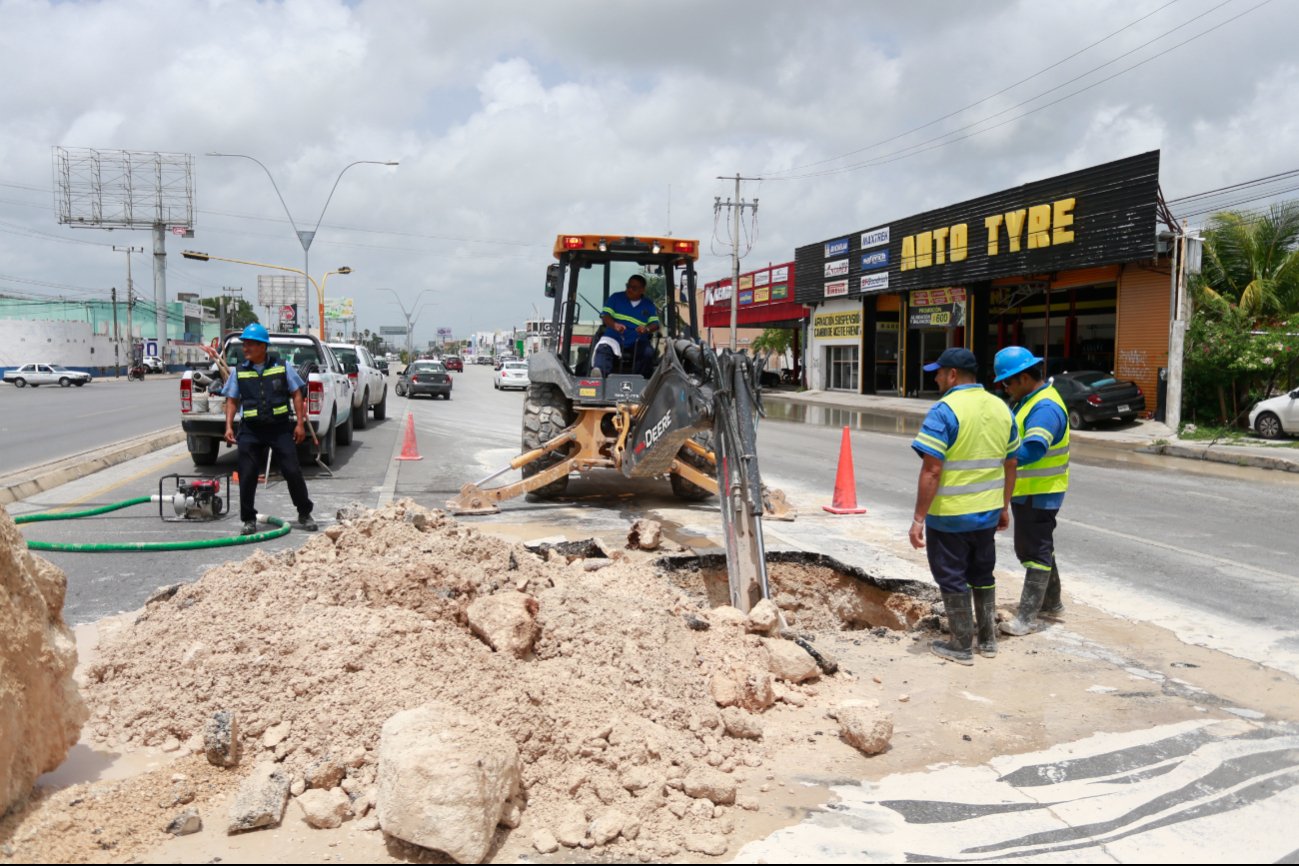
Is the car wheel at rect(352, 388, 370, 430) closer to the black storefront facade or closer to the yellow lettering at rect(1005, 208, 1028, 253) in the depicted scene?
the black storefront facade

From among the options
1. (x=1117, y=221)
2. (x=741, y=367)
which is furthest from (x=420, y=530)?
(x=1117, y=221)

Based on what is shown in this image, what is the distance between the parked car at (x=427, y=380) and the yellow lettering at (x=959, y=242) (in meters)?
18.6

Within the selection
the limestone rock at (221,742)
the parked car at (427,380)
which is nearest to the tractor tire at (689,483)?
the limestone rock at (221,742)

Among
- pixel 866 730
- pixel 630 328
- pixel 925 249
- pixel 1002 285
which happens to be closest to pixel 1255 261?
pixel 1002 285

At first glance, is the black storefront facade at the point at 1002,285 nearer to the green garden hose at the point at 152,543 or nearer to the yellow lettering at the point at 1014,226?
the yellow lettering at the point at 1014,226

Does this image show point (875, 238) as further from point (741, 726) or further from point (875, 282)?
point (741, 726)

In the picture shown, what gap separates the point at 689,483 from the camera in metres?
11.1

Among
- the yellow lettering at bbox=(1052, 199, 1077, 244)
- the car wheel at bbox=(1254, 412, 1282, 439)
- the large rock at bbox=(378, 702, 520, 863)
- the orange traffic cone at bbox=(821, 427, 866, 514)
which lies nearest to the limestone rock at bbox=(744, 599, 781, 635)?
the large rock at bbox=(378, 702, 520, 863)

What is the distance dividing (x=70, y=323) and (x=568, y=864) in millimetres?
82202

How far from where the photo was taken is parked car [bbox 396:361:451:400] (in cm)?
3588

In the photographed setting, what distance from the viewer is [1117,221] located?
24.7 m

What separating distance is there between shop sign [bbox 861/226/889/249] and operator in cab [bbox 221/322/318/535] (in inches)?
1230

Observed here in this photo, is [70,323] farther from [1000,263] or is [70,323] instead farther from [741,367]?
[741,367]

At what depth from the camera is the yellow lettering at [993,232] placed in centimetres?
2977
